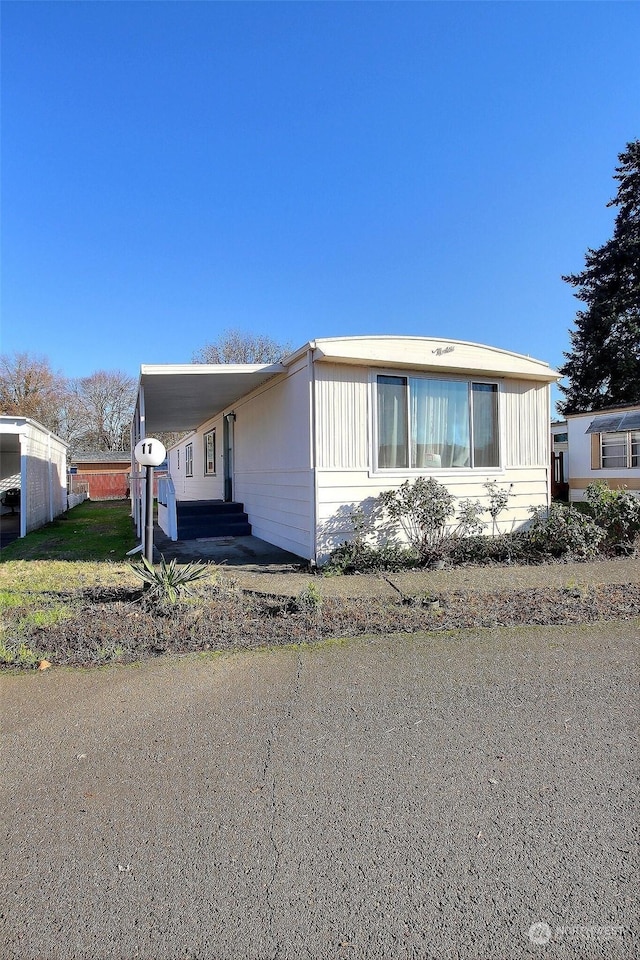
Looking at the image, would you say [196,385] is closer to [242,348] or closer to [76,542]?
[76,542]

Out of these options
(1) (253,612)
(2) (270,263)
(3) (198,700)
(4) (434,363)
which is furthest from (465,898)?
(2) (270,263)

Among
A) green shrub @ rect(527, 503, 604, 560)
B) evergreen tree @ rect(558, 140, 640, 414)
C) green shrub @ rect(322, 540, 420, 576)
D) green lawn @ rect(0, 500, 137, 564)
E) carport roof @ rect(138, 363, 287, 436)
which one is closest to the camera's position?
green shrub @ rect(322, 540, 420, 576)

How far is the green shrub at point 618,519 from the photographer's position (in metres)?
8.40

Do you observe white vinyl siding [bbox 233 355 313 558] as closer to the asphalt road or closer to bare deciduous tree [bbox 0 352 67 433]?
the asphalt road

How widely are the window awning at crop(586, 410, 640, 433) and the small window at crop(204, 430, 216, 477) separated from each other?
12813 mm

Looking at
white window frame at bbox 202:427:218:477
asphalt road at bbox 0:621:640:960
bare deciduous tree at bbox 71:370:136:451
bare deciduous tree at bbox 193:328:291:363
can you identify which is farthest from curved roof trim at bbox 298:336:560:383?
bare deciduous tree at bbox 71:370:136:451

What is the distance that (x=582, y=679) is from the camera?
3686mm

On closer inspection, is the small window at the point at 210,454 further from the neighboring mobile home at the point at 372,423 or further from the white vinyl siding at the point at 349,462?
the white vinyl siding at the point at 349,462

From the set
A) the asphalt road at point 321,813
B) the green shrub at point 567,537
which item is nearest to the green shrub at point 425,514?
the green shrub at point 567,537

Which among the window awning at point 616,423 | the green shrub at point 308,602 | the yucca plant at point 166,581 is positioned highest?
the window awning at point 616,423

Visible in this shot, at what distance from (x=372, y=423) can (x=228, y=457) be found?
6102mm

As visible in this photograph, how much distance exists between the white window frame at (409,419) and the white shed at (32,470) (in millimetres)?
9377

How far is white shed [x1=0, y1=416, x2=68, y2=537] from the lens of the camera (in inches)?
515

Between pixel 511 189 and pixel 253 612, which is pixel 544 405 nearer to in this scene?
pixel 511 189
